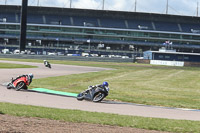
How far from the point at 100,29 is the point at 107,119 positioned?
414 feet

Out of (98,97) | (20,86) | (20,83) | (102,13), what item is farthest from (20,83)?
(102,13)

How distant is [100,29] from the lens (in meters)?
139

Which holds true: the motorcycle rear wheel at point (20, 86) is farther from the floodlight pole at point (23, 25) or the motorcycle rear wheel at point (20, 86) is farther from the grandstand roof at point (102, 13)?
the grandstand roof at point (102, 13)

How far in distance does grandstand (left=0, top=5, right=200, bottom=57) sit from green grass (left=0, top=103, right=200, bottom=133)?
12125 cm

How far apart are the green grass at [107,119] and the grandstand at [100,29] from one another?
12125 centimetres

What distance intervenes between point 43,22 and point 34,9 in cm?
643

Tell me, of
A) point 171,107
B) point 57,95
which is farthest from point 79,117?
point 57,95

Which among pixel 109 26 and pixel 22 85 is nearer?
pixel 22 85

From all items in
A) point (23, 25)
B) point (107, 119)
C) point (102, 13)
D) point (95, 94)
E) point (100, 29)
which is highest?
point (102, 13)

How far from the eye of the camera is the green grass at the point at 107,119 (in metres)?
12.8

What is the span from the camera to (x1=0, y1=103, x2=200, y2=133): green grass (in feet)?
42.0

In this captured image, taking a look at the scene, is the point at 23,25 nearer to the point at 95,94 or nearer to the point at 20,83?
the point at 20,83

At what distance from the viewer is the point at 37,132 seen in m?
10.3

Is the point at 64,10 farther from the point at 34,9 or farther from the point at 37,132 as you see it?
the point at 37,132
